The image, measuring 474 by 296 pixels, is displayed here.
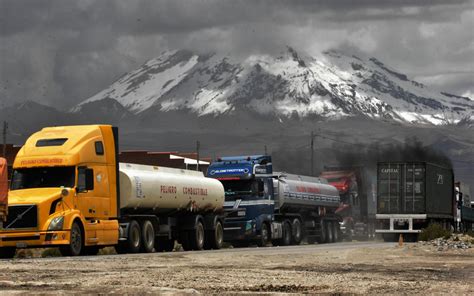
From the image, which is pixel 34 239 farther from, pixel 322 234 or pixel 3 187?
pixel 322 234

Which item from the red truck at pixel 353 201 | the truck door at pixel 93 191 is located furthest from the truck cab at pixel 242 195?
the red truck at pixel 353 201

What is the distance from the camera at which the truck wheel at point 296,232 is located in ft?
198

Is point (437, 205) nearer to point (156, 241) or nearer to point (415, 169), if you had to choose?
point (415, 169)

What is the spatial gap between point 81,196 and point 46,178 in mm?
1214

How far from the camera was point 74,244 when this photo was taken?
3659cm

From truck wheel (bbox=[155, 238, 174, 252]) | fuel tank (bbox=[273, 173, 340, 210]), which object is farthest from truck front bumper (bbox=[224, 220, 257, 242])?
truck wheel (bbox=[155, 238, 174, 252])

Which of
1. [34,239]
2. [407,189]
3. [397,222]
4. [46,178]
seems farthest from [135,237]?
[407,189]

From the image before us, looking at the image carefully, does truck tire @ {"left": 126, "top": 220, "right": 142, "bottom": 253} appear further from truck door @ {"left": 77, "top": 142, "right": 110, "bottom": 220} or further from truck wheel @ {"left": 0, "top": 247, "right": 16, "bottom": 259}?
truck wheel @ {"left": 0, "top": 247, "right": 16, "bottom": 259}

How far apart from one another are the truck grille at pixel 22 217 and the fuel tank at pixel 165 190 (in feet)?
15.9

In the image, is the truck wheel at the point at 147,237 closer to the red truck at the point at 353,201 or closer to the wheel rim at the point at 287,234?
the wheel rim at the point at 287,234

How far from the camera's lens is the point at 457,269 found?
30.3 meters

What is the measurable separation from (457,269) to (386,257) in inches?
299

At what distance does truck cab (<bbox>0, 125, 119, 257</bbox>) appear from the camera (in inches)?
1414

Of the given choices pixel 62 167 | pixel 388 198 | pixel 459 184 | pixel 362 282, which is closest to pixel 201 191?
pixel 62 167
